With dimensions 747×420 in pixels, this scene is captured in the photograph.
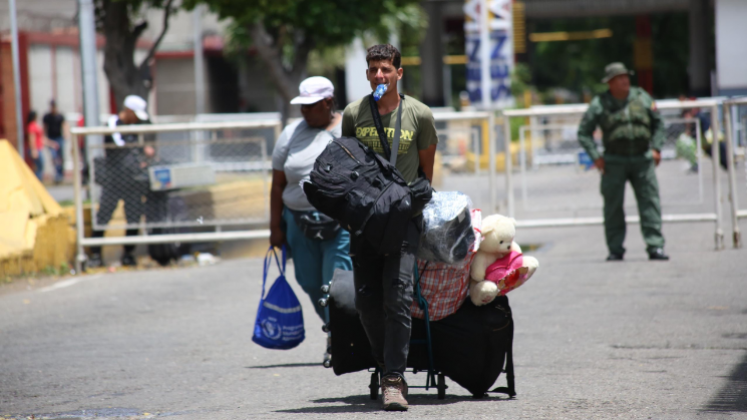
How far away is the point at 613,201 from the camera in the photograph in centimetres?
1020

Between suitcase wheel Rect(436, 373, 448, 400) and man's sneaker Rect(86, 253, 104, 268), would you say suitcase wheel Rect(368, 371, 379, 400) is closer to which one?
suitcase wheel Rect(436, 373, 448, 400)

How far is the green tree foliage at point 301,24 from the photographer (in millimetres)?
18650

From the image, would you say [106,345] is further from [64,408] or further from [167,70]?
[167,70]

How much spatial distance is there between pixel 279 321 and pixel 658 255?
5.61 m

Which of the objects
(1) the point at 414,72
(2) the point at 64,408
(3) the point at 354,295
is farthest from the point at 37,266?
(1) the point at 414,72

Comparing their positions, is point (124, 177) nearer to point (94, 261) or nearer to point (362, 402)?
point (94, 261)

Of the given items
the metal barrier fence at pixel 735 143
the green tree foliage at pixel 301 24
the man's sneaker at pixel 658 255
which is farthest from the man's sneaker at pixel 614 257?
the green tree foliage at pixel 301 24

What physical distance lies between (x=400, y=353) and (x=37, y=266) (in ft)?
24.0

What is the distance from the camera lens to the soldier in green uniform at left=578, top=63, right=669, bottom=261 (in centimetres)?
987

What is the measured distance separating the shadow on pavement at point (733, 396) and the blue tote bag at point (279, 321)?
2.36 metres

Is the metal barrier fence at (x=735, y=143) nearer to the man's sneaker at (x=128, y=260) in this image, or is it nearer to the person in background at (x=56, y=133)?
the man's sneaker at (x=128, y=260)

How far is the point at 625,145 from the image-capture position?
991 cm

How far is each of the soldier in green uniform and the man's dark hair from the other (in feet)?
18.0

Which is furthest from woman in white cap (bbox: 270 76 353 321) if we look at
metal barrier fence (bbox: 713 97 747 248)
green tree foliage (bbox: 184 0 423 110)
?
green tree foliage (bbox: 184 0 423 110)
